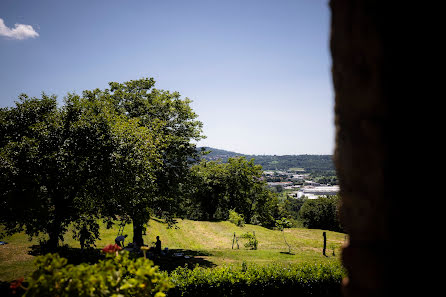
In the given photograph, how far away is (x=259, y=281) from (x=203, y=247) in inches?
814

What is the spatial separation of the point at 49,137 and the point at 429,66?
1236cm

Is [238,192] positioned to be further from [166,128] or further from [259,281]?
[259,281]

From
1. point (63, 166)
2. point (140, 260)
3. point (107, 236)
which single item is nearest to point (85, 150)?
point (63, 166)

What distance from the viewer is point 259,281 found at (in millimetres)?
9266

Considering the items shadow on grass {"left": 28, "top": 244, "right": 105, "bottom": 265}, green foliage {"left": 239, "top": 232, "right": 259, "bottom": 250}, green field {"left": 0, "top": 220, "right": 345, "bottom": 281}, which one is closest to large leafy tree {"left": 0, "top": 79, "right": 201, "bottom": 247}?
shadow on grass {"left": 28, "top": 244, "right": 105, "bottom": 265}

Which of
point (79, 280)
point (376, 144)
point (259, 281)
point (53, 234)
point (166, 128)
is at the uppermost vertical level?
point (166, 128)

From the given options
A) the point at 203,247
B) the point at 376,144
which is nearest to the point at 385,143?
the point at 376,144

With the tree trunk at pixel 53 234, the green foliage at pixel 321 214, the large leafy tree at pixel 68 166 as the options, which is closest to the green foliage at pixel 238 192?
the green foliage at pixel 321 214

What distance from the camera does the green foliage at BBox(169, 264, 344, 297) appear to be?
873cm

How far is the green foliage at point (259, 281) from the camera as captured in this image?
8.73 m

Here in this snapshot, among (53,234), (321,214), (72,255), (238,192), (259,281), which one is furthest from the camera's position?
(321,214)

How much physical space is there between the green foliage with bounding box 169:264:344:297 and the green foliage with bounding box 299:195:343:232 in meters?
63.9

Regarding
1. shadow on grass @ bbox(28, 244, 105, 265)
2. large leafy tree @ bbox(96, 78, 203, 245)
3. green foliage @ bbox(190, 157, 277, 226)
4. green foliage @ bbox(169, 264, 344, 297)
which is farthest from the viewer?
green foliage @ bbox(190, 157, 277, 226)

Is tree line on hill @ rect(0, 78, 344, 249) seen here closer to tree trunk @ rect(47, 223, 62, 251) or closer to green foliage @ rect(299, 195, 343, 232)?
tree trunk @ rect(47, 223, 62, 251)
